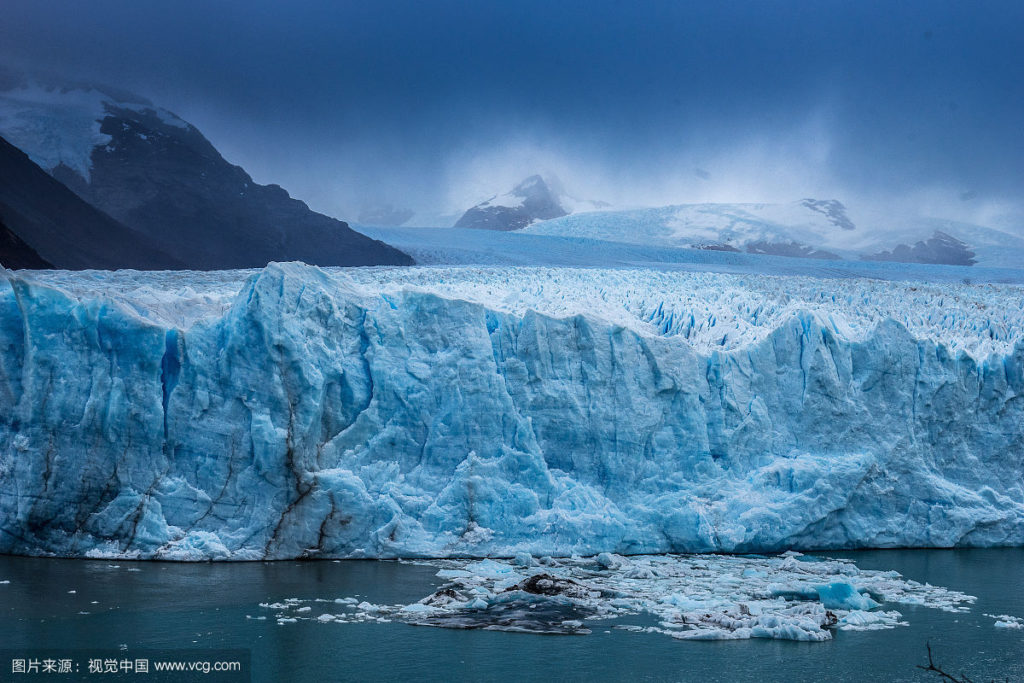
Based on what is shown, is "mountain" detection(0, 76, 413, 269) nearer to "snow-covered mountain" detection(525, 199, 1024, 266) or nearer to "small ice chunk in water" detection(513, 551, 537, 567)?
"snow-covered mountain" detection(525, 199, 1024, 266)

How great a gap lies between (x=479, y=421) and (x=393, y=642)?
4.41m

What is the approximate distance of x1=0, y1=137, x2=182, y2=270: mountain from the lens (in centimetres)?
1755

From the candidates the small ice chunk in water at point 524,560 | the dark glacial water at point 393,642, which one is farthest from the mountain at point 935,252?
the small ice chunk in water at point 524,560

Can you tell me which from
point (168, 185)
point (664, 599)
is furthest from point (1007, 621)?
point (168, 185)

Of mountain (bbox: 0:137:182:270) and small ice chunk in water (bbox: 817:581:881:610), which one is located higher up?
mountain (bbox: 0:137:182:270)

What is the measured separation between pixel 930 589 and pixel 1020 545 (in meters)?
3.80

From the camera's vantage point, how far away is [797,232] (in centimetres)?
3047

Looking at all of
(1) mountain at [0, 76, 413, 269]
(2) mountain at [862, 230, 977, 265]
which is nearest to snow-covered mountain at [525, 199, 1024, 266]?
(2) mountain at [862, 230, 977, 265]

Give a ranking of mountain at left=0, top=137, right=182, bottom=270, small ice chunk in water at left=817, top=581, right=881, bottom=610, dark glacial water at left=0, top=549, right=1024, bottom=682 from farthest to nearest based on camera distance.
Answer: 1. mountain at left=0, top=137, right=182, bottom=270
2. small ice chunk in water at left=817, top=581, right=881, bottom=610
3. dark glacial water at left=0, top=549, right=1024, bottom=682

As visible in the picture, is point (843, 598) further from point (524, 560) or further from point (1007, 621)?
point (524, 560)

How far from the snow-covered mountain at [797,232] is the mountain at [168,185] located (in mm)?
6816

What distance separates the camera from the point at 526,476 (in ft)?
38.7

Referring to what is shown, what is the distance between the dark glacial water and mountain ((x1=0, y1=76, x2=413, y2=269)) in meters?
11.9

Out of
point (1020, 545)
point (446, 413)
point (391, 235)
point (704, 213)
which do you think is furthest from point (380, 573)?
point (704, 213)
